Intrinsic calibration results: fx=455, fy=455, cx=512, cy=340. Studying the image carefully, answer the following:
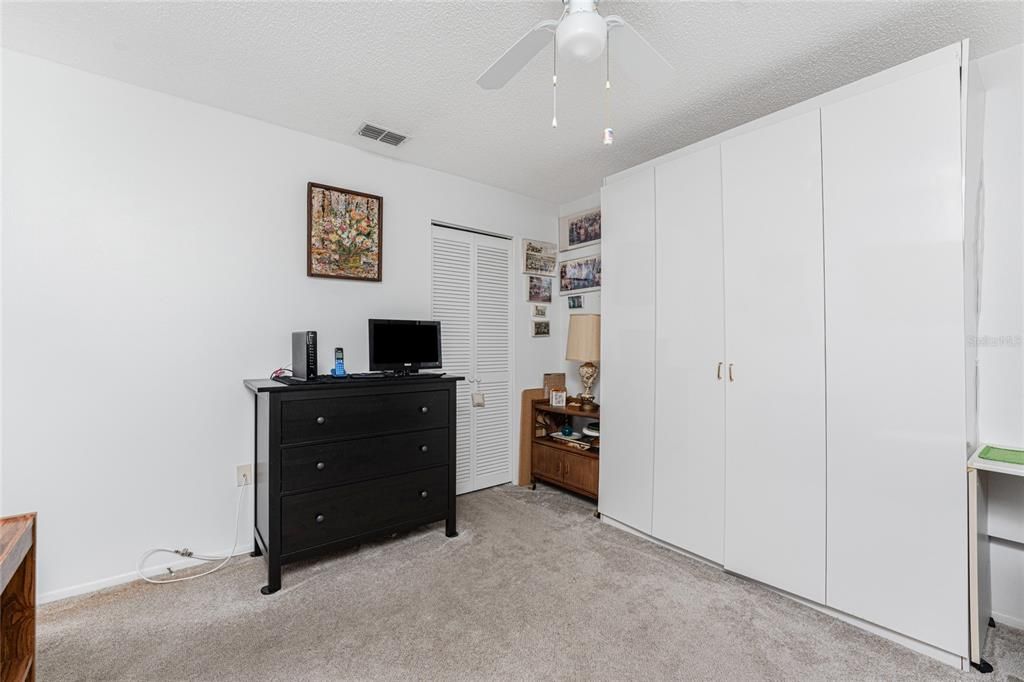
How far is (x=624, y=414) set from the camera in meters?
3.02

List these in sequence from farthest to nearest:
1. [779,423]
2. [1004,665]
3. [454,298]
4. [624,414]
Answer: [454,298] < [624,414] < [779,423] < [1004,665]

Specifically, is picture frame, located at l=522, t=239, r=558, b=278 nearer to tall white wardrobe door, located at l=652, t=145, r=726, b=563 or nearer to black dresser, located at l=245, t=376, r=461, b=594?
tall white wardrobe door, located at l=652, t=145, r=726, b=563

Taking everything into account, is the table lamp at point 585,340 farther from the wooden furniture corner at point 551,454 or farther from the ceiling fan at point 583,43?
the ceiling fan at point 583,43

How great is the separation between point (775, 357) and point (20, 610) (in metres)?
2.99

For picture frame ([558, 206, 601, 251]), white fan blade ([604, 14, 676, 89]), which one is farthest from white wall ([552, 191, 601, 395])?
white fan blade ([604, 14, 676, 89])

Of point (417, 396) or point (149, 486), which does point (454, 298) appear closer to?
point (417, 396)

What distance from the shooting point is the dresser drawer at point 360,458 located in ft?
7.58

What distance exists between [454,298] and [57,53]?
2.45 m

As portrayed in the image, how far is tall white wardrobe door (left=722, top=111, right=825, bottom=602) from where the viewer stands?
6.91 feet

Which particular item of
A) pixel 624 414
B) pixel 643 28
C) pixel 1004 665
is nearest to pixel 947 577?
pixel 1004 665

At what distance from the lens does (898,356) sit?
1869 millimetres

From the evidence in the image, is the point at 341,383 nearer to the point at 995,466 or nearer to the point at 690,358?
the point at 690,358

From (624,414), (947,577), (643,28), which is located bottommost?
(947,577)

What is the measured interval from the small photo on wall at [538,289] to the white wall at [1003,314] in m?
2.81
